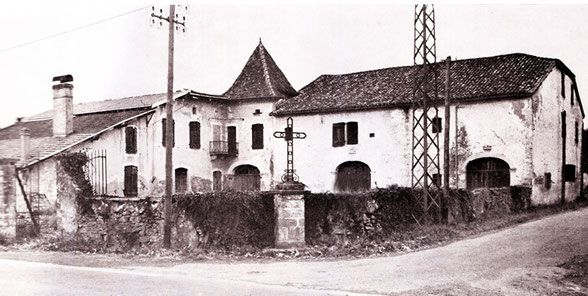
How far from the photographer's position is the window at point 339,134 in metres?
30.9

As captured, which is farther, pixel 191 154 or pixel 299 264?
pixel 191 154

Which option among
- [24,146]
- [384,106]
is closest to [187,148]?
[384,106]

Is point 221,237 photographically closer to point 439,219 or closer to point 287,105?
point 439,219

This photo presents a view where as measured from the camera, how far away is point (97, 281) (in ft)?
34.8

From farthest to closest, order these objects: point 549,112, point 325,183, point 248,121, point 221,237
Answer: point 248,121
point 325,183
point 549,112
point 221,237

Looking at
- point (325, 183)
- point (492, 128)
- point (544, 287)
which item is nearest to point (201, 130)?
point (325, 183)

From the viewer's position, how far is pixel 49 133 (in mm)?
24875

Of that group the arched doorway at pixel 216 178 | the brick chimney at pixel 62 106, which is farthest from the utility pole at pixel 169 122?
the arched doorway at pixel 216 178

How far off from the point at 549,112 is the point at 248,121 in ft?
52.9

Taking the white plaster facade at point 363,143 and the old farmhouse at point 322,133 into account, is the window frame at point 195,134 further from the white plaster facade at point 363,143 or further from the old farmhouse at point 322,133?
the white plaster facade at point 363,143

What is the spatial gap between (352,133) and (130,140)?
11.3 meters

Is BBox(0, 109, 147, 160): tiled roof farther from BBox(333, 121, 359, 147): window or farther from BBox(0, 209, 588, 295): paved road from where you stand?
BBox(333, 121, 359, 147): window

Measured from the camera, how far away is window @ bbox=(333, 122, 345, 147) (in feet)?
101

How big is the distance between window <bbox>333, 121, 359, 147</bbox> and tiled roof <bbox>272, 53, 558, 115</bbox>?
89cm
